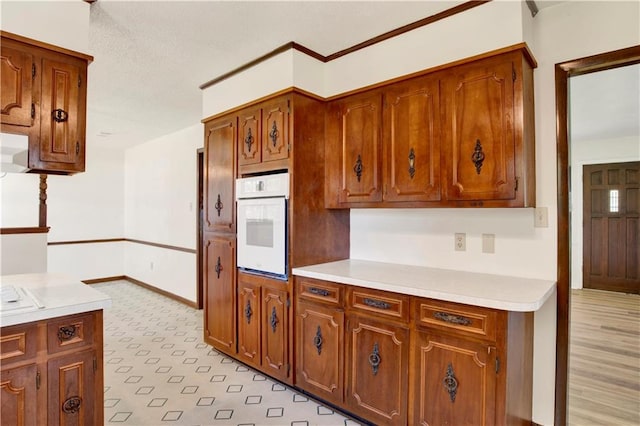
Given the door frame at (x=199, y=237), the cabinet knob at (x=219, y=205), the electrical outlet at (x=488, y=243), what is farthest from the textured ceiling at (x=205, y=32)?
the electrical outlet at (x=488, y=243)

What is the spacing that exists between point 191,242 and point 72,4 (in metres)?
3.27

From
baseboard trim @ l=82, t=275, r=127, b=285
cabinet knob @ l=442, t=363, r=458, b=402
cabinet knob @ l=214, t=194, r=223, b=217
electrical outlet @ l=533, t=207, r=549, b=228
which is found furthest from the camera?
baseboard trim @ l=82, t=275, r=127, b=285

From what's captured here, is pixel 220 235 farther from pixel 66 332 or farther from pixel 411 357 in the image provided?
pixel 411 357

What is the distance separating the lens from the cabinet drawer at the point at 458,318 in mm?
1650

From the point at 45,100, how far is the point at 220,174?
1403mm

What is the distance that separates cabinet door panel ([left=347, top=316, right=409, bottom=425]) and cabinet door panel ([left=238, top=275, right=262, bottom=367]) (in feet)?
2.98

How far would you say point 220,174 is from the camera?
3.18 meters

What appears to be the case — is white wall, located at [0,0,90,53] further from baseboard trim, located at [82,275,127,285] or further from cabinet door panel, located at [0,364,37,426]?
baseboard trim, located at [82,275,127,285]

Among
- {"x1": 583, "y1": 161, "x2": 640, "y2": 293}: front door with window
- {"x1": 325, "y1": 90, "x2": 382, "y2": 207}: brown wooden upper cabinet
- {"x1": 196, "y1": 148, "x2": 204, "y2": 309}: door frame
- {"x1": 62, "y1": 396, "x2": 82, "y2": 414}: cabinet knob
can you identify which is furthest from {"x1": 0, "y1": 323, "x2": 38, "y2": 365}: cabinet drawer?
{"x1": 583, "y1": 161, "x2": 640, "y2": 293}: front door with window

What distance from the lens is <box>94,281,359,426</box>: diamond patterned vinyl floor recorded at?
2.25 meters

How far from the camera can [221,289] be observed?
316 centimetres

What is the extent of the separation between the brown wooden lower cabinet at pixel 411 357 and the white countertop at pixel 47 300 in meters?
1.27

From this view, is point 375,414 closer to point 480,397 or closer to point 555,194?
point 480,397

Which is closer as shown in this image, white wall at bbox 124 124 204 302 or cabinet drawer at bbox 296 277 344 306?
cabinet drawer at bbox 296 277 344 306
